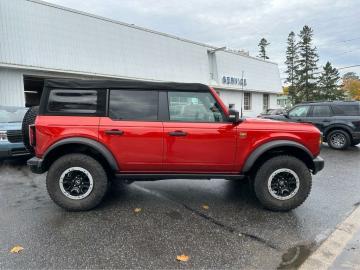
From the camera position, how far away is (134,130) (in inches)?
154

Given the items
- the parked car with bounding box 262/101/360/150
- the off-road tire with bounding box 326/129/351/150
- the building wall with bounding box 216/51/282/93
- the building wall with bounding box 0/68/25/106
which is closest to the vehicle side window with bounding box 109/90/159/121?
the parked car with bounding box 262/101/360/150

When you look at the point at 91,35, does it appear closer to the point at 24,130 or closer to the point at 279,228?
the point at 24,130

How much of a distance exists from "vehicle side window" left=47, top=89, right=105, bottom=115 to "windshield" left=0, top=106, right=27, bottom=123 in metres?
3.67

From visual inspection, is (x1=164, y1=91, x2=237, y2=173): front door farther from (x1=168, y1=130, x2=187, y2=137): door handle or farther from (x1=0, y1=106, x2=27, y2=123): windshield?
(x1=0, y1=106, x2=27, y2=123): windshield

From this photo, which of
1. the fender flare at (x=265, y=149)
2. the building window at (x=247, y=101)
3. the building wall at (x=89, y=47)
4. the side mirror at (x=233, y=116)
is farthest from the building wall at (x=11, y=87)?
the building window at (x=247, y=101)

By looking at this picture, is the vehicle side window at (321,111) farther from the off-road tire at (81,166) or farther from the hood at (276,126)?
the off-road tire at (81,166)

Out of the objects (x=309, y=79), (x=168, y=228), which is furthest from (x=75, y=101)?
(x=309, y=79)

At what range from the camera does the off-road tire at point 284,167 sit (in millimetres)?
4016

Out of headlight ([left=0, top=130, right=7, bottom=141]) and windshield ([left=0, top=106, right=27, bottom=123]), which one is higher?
windshield ([left=0, top=106, right=27, bottom=123])

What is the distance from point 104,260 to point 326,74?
5109 centimetres

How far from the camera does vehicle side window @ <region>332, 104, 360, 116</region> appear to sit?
9.74 meters

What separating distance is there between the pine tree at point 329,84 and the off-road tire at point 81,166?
47.0 metres

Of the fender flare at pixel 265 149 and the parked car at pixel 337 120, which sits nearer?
the fender flare at pixel 265 149

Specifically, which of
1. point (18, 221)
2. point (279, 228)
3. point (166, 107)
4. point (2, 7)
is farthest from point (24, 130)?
point (2, 7)
